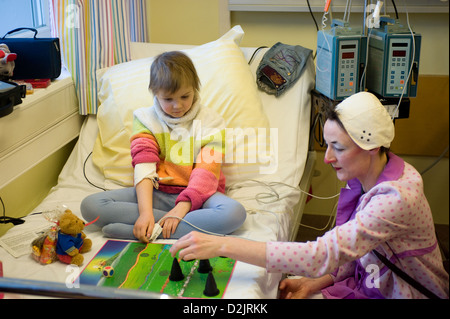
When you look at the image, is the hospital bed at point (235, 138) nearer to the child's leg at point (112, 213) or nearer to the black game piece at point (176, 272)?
the child's leg at point (112, 213)

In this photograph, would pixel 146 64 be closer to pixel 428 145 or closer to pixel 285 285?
pixel 285 285

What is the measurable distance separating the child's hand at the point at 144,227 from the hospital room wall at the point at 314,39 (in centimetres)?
123

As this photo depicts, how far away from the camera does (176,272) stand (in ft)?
4.59

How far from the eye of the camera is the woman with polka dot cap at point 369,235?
47.6 inches

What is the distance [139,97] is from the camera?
7.02 feet

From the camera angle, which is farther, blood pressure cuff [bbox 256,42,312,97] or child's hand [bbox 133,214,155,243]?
blood pressure cuff [bbox 256,42,312,97]

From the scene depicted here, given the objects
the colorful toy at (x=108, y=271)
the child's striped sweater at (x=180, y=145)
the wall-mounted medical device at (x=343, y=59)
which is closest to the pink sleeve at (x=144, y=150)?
the child's striped sweater at (x=180, y=145)

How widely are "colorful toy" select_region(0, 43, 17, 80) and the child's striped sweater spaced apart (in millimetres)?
512

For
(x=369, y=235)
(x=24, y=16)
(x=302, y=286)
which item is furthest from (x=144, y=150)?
(x=24, y=16)

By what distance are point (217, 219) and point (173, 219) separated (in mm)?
142

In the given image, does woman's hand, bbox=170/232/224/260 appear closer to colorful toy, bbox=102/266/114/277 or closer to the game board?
the game board

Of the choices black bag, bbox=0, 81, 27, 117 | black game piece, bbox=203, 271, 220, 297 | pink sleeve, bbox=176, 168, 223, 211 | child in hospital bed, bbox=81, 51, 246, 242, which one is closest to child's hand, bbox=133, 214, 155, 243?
child in hospital bed, bbox=81, 51, 246, 242

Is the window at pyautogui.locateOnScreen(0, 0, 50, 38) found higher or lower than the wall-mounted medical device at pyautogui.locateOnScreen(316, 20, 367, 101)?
higher

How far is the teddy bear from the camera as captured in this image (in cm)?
151
